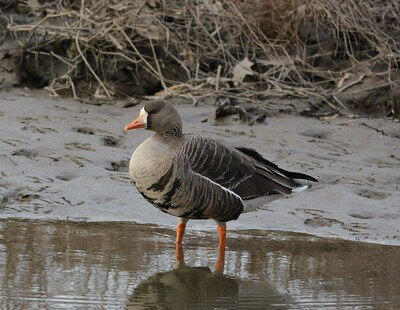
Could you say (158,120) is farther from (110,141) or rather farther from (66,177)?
(110,141)

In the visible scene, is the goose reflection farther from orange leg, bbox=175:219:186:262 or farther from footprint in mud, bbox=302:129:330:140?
footprint in mud, bbox=302:129:330:140

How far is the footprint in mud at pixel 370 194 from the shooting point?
8650 millimetres

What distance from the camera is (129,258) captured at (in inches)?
263

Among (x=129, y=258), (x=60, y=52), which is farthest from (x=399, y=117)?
(x=129, y=258)

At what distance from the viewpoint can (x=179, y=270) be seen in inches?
258

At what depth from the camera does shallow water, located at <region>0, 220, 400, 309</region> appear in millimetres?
5707

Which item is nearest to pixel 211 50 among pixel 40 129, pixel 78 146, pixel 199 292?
pixel 40 129

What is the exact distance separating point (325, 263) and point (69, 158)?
307cm

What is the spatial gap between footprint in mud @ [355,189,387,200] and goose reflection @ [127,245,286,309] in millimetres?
2517

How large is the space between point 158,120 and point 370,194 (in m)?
2.65

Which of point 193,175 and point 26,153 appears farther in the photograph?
point 26,153

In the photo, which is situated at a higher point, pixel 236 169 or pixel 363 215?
pixel 236 169

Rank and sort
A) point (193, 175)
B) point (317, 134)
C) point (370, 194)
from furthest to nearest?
point (317, 134)
point (370, 194)
point (193, 175)

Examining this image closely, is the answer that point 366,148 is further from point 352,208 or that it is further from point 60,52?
point 60,52
